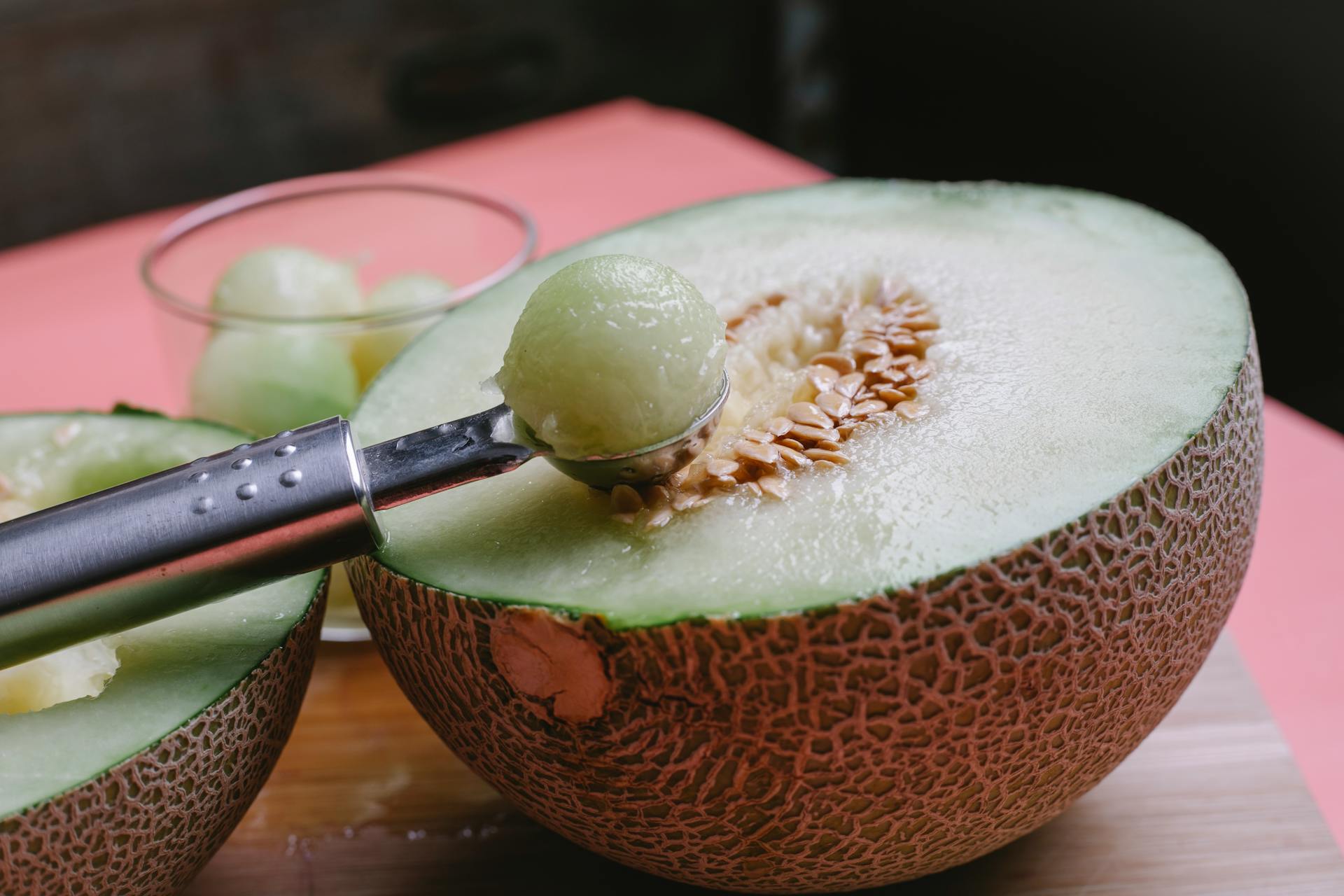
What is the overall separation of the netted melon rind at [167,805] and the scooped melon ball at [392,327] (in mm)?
364

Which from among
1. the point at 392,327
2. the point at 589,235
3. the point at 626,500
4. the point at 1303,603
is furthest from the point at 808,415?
the point at 589,235

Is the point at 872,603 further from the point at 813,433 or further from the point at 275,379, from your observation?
the point at 275,379

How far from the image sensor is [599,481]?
63cm

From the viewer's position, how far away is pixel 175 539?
22.8 inches

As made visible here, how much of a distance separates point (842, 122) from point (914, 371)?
98.2 inches

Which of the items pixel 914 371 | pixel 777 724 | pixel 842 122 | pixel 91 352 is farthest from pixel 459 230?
pixel 842 122

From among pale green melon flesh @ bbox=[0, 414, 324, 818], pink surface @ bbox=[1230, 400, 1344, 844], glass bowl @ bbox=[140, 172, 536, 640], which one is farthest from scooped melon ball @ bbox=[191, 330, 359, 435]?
pink surface @ bbox=[1230, 400, 1344, 844]

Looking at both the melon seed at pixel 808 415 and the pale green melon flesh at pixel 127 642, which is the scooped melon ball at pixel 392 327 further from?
the melon seed at pixel 808 415

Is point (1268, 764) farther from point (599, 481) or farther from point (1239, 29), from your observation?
point (1239, 29)

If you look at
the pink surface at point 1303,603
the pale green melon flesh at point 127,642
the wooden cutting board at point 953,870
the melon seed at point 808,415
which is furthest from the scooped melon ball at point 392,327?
the pink surface at point 1303,603

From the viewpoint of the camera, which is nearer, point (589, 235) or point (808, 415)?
point (808, 415)

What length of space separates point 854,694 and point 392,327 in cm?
59

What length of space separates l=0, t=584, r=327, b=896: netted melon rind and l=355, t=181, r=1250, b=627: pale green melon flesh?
115mm

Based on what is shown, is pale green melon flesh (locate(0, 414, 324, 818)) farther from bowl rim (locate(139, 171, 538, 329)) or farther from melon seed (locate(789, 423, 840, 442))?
melon seed (locate(789, 423, 840, 442))
